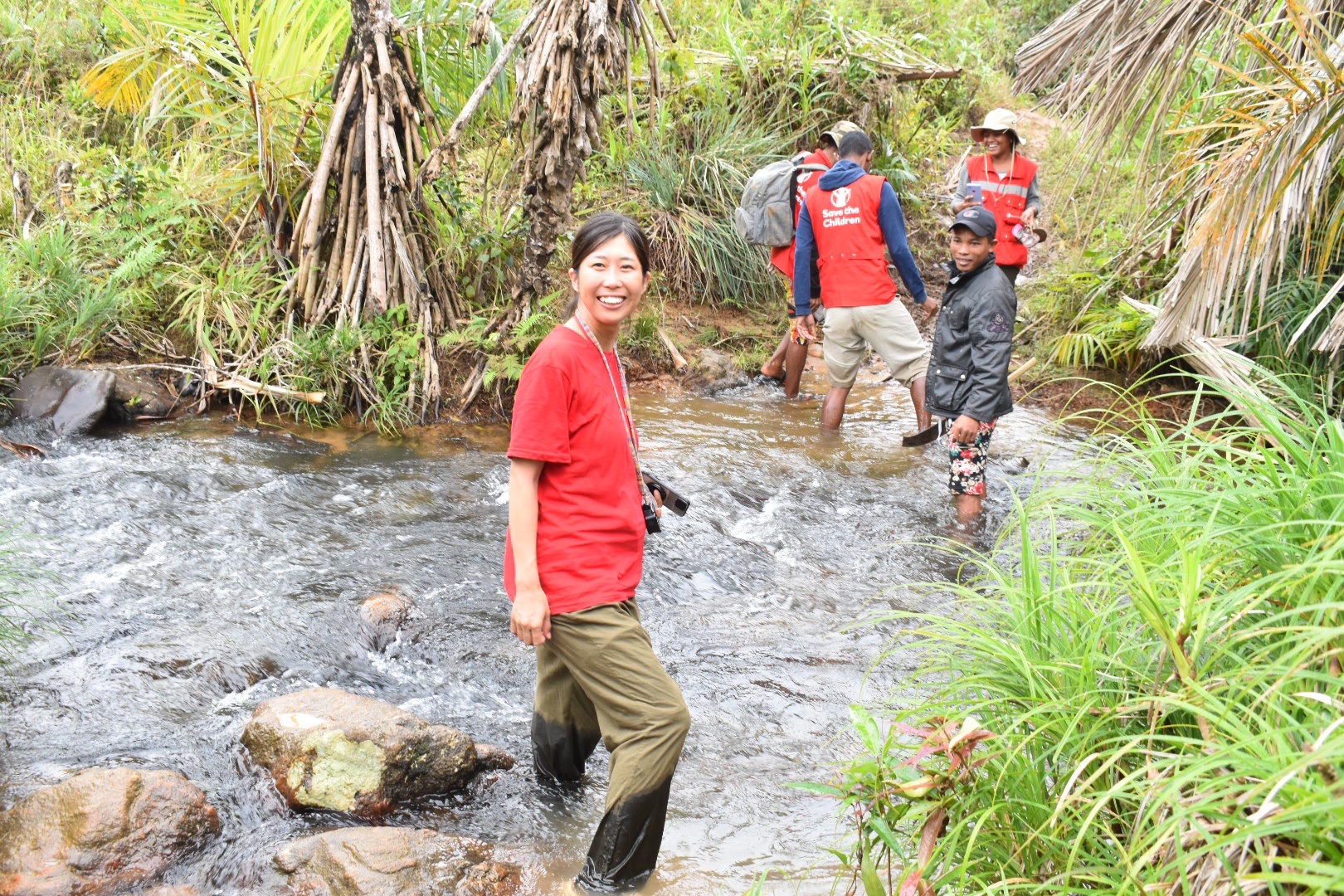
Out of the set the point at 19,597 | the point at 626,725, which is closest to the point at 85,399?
the point at 19,597

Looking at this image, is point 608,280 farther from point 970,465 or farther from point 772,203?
point 772,203

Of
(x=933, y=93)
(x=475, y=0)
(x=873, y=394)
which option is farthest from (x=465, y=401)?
(x=933, y=93)

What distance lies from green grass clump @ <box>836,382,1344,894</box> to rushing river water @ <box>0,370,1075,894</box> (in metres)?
0.73

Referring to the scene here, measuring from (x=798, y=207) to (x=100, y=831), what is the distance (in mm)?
6364

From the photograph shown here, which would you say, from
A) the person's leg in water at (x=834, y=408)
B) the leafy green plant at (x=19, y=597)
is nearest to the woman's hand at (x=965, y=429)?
the person's leg in water at (x=834, y=408)

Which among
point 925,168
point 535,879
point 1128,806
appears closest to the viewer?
point 1128,806

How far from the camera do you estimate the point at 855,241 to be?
6934 millimetres

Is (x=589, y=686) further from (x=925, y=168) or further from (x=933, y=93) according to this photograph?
(x=933, y=93)

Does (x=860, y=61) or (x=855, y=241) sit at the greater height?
(x=860, y=61)

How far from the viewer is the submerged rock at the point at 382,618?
4.46m

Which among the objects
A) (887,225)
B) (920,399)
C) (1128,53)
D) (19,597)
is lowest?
(19,597)

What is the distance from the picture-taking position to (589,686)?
9.56 feet

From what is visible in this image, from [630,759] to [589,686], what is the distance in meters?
0.23

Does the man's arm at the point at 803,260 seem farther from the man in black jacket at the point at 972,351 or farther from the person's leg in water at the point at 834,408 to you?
the man in black jacket at the point at 972,351
